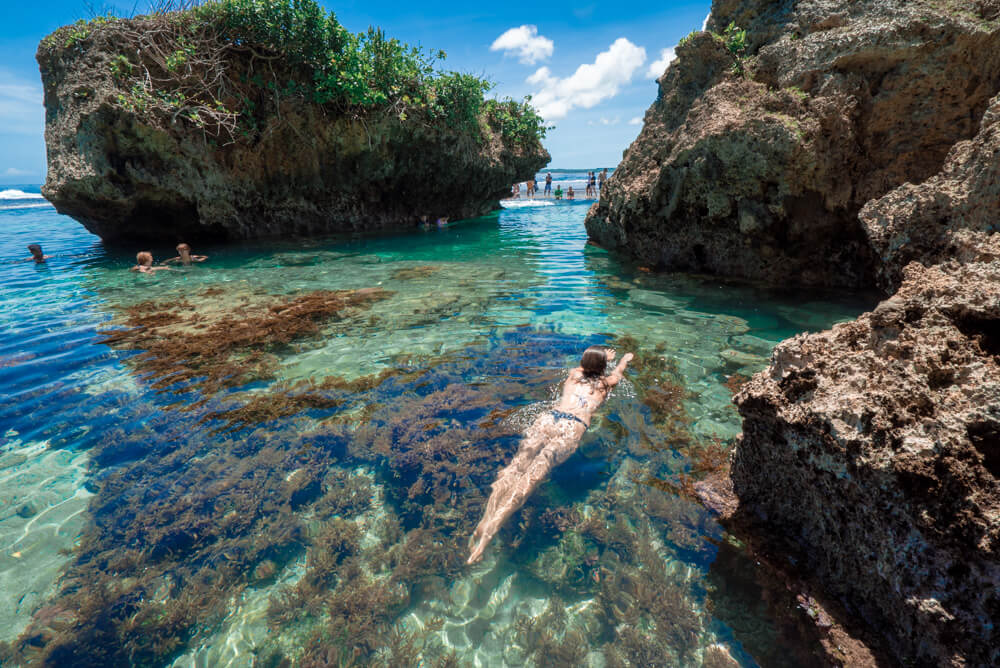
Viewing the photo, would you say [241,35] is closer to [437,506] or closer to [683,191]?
[683,191]

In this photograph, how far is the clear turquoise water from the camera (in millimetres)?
2707

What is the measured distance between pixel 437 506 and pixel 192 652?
1.76m

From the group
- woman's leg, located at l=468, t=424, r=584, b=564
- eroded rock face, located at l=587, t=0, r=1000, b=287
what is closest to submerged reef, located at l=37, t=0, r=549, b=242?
eroded rock face, located at l=587, t=0, r=1000, b=287

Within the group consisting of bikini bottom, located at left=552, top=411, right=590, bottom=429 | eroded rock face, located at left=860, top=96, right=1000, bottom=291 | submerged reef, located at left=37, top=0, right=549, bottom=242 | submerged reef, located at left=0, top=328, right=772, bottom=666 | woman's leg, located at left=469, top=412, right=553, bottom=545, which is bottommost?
submerged reef, located at left=0, top=328, right=772, bottom=666

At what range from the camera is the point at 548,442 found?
163 inches

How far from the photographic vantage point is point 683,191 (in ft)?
30.7

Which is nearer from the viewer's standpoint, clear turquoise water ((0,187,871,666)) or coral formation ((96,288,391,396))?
clear turquoise water ((0,187,871,666))

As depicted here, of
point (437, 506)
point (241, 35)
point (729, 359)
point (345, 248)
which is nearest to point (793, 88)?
point (729, 359)

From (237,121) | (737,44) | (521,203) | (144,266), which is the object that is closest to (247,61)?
(237,121)

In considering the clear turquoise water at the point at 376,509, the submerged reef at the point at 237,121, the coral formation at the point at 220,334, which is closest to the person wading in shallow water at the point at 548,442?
the clear turquoise water at the point at 376,509

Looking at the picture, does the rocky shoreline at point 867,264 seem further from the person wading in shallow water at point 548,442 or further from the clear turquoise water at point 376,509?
the person wading in shallow water at point 548,442

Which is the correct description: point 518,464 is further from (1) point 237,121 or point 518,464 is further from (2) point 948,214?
(1) point 237,121

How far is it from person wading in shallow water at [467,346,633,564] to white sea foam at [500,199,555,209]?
2945 cm

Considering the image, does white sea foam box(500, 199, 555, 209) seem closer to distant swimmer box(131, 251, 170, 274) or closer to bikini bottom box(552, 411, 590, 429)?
distant swimmer box(131, 251, 170, 274)
